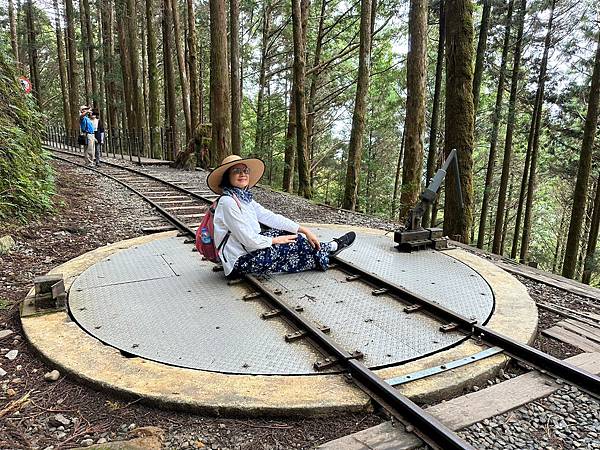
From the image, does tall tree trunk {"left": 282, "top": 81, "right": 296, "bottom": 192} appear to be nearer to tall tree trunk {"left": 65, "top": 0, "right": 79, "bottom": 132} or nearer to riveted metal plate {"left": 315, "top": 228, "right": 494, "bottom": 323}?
tall tree trunk {"left": 65, "top": 0, "right": 79, "bottom": 132}

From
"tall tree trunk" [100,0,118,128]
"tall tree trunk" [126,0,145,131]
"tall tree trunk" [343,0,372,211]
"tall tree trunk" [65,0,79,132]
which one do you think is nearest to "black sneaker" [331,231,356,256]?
"tall tree trunk" [343,0,372,211]

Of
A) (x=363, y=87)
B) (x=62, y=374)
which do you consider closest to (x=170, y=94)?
(x=363, y=87)

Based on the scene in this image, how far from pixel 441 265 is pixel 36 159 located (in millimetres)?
7106

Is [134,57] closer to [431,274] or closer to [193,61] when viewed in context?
[193,61]

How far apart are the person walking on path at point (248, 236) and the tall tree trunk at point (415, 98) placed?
542 centimetres

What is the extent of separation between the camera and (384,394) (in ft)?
8.06

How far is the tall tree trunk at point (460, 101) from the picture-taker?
289 inches

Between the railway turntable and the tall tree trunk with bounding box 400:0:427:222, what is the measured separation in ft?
15.5

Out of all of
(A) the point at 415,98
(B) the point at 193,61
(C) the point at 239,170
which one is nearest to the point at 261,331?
(C) the point at 239,170

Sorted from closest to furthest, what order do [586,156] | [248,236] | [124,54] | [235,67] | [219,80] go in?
1. [248,236]
2. [586,156]
3. [219,80]
4. [235,67]
5. [124,54]

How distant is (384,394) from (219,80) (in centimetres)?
1136

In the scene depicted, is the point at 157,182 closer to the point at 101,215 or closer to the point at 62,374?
the point at 101,215

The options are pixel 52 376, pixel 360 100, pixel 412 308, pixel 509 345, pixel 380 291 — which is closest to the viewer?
pixel 52 376

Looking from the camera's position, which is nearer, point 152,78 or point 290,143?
point 290,143
